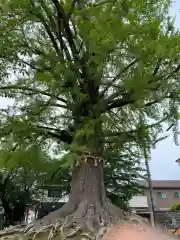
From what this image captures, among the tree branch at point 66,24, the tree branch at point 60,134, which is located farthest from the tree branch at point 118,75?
the tree branch at point 60,134

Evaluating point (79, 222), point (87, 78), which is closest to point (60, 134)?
point (87, 78)

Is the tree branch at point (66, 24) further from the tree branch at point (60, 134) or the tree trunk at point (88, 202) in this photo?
the tree trunk at point (88, 202)

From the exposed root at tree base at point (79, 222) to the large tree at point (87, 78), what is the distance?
3cm

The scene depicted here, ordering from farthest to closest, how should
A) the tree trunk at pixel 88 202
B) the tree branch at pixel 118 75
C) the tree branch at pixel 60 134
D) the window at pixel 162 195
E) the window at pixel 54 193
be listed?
the window at pixel 162 195
the window at pixel 54 193
the tree branch at pixel 60 134
the tree branch at pixel 118 75
the tree trunk at pixel 88 202

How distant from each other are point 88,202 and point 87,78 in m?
2.73

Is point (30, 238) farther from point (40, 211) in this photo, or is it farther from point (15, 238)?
point (40, 211)

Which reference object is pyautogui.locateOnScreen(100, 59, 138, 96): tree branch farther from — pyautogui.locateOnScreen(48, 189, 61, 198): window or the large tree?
pyautogui.locateOnScreen(48, 189, 61, 198): window

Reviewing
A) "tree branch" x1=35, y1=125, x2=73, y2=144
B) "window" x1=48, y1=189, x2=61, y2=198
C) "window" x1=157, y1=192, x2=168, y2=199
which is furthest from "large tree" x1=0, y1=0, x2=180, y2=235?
"window" x1=157, y1=192, x2=168, y2=199

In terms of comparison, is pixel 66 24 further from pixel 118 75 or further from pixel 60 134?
pixel 60 134

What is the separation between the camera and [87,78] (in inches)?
249

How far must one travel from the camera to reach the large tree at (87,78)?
5238mm

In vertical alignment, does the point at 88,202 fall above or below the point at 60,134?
below

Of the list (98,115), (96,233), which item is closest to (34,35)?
(98,115)

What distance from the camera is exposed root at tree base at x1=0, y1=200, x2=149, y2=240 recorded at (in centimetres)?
542
